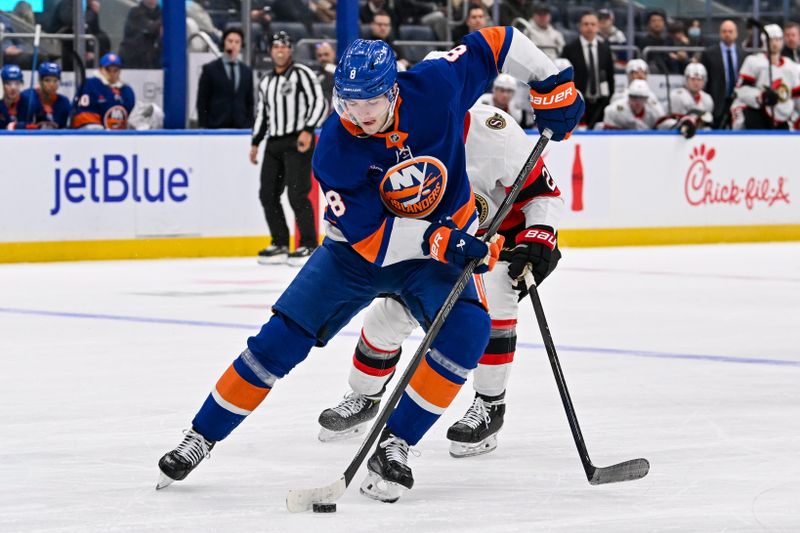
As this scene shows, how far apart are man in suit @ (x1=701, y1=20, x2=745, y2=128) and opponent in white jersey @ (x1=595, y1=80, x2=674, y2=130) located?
84cm

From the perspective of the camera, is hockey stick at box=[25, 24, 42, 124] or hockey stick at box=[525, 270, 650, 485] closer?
hockey stick at box=[525, 270, 650, 485]

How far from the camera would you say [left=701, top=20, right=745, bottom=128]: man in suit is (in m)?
13.0

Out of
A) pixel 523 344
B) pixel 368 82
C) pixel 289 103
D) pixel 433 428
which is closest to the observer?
pixel 368 82

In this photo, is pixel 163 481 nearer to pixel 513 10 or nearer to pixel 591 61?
pixel 591 61

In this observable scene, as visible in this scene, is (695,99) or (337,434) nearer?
(337,434)

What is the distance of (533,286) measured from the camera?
3.94 m

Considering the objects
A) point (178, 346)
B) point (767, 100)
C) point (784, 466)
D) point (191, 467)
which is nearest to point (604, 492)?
point (784, 466)

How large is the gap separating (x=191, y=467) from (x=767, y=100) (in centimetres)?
1022

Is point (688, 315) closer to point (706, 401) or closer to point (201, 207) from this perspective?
point (706, 401)

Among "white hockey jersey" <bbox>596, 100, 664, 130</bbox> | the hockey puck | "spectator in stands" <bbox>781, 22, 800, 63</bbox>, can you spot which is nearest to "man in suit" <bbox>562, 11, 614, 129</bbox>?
"white hockey jersey" <bbox>596, 100, 664, 130</bbox>

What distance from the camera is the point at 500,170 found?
4184 millimetres

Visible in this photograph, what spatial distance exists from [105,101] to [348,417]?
703cm

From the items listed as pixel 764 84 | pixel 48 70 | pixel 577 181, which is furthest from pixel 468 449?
pixel 764 84

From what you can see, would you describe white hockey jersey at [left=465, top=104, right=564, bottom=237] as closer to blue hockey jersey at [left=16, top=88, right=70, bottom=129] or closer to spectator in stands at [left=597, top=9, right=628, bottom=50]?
blue hockey jersey at [left=16, top=88, right=70, bottom=129]
